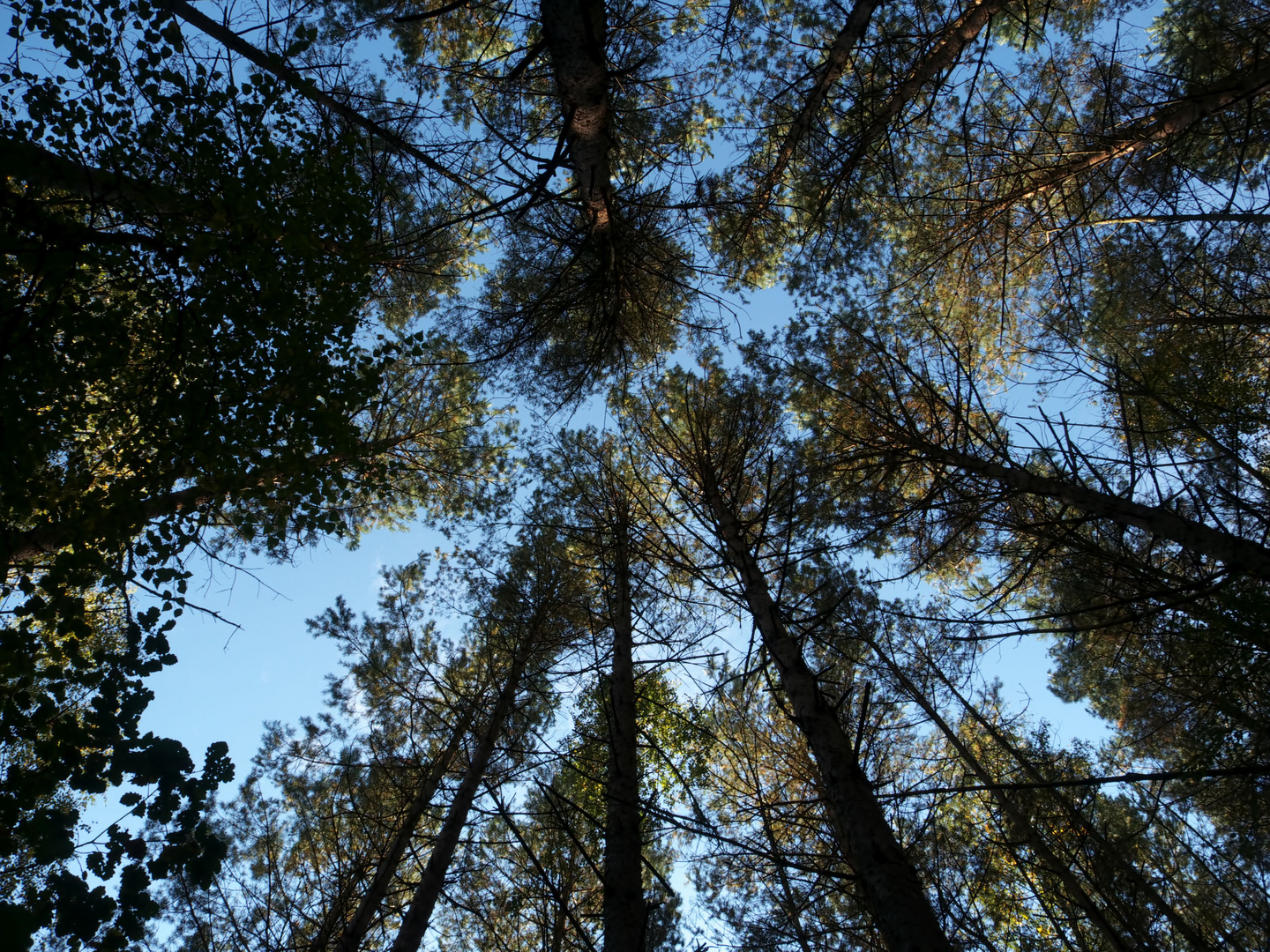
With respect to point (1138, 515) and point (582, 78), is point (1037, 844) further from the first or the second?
point (582, 78)

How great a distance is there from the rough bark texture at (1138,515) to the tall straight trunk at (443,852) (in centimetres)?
456

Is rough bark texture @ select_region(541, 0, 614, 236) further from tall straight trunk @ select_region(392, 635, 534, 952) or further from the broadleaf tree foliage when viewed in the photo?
tall straight trunk @ select_region(392, 635, 534, 952)

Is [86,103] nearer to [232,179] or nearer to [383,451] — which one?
→ [232,179]

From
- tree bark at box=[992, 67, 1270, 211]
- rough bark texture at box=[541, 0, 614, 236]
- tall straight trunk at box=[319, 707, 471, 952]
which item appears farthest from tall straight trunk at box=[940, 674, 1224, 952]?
rough bark texture at box=[541, 0, 614, 236]

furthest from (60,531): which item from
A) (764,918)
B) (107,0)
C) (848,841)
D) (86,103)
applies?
(764,918)

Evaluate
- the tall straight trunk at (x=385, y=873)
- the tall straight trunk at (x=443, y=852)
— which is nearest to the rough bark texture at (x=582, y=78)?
the tall straight trunk at (x=443, y=852)

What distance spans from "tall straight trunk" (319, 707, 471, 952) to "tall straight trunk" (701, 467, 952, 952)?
3255mm

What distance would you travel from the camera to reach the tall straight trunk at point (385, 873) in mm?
4602

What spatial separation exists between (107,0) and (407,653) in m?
6.87

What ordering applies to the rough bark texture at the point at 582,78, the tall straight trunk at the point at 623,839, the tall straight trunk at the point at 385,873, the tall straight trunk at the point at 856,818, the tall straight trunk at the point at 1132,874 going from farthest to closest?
the tall straight trunk at the point at 385,873, the rough bark texture at the point at 582,78, the tall straight trunk at the point at 1132,874, the tall straight trunk at the point at 623,839, the tall straight trunk at the point at 856,818

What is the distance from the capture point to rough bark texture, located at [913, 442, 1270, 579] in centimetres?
350

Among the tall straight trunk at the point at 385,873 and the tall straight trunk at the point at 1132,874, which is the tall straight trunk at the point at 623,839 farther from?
the tall straight trunk at the point at 1132,874

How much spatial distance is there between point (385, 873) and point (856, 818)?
439 centimetres

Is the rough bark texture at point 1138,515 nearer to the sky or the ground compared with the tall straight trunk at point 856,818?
nearer to the sky
